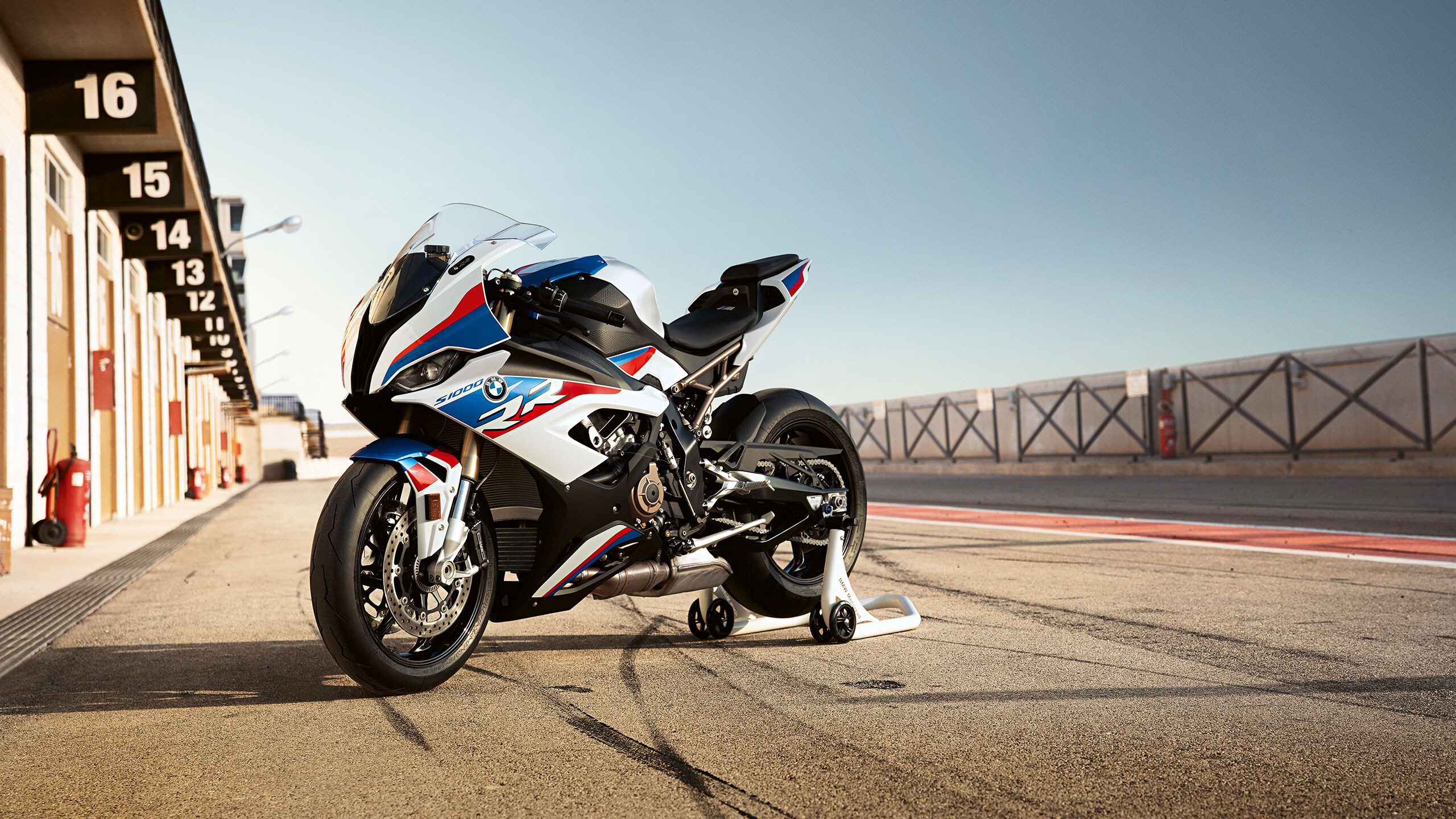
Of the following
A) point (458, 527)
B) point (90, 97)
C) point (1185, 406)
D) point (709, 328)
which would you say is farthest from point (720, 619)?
point (1185, 406)

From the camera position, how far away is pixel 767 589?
4.56 m

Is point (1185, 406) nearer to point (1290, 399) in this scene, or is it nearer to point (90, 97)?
point (1290, 399)

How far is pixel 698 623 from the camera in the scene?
4578 mm

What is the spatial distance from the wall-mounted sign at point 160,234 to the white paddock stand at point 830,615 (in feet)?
54.0

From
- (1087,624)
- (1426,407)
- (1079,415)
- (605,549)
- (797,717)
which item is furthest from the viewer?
(1079,415)

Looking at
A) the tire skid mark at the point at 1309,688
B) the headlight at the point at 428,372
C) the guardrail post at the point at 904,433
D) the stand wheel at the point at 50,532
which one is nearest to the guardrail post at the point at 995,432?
the guardrail post at the point at 904,433

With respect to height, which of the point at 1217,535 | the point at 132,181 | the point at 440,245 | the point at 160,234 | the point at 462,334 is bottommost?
the point at 1217,535

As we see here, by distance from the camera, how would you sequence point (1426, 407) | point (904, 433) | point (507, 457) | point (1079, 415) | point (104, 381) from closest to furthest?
point (507, 457), point (104, 381), point (1426, 407), point (1079, 415), point (904, 433)

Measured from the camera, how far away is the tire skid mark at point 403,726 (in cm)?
293

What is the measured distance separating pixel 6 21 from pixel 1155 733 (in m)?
12.7

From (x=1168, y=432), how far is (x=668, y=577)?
21.2 m

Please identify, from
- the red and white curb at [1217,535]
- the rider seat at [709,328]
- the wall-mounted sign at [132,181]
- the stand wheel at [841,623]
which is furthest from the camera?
the wall-mounted sign at [132,181]

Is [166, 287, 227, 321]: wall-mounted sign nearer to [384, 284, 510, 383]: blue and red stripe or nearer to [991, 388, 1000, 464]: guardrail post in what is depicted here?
[991, 388, 1000, 464]: guardrail post

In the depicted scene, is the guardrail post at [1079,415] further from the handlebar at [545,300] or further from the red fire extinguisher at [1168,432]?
the handlebar at [545,300]
